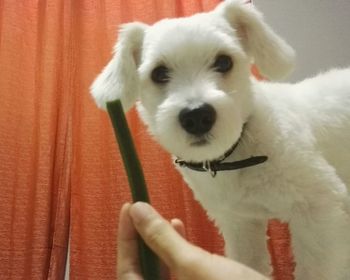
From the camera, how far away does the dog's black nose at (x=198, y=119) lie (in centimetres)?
83

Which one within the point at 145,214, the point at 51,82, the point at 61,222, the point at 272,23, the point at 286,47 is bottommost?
the point at 145,214

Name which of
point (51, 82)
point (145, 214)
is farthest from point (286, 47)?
point (51, 82)

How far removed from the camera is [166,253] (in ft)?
1.68

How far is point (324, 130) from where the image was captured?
1132 mm

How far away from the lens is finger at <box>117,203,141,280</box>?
1.84 ft

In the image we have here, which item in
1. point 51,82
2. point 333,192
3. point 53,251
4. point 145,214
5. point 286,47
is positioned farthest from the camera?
point 51,82

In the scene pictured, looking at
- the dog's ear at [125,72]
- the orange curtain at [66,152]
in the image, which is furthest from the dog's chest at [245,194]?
the orange curtain at [66,152]

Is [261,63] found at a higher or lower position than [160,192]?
higher

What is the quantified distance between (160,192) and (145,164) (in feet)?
0.38

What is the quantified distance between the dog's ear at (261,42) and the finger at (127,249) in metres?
0.64

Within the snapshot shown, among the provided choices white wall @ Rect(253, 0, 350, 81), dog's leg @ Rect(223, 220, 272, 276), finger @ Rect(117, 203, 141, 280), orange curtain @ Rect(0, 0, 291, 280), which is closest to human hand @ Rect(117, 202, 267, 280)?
finger @ Rect(117, 203, 141, 280)

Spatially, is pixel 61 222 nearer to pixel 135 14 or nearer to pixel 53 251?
pixel 53 251

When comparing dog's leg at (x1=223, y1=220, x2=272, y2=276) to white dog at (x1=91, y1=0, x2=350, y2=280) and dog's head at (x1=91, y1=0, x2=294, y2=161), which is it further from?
dog's head at (x1=91, y1=0, x2=294, y2=161)

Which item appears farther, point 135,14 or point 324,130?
point 135,14
